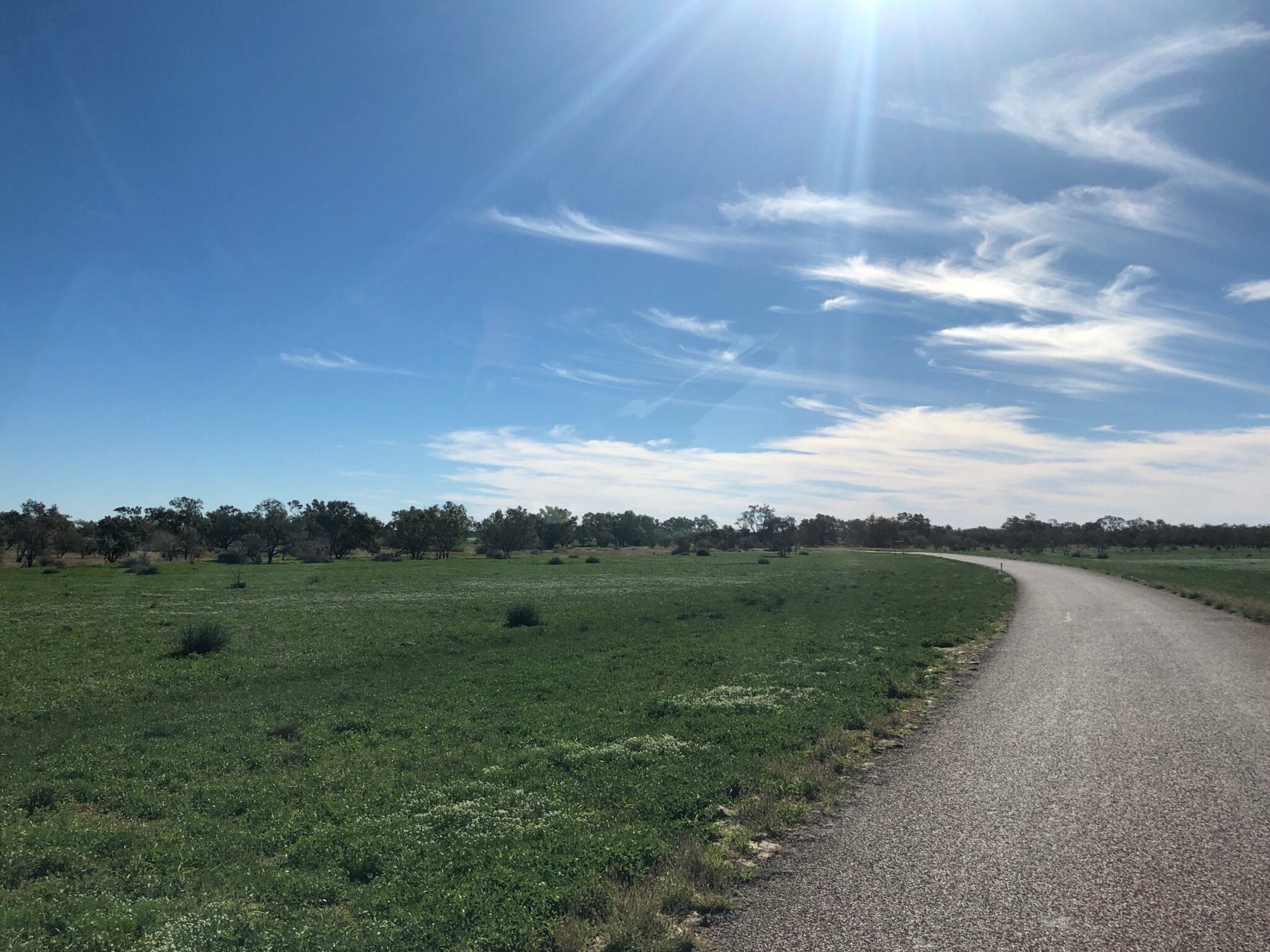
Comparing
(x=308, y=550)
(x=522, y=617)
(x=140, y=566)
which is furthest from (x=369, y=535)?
(x=522, y=617)

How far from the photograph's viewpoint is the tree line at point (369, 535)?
9969cm

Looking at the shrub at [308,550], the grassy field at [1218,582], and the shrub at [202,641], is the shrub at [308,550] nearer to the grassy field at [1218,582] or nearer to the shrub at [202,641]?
the shrub at [202,641]

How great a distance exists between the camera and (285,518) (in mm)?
115312

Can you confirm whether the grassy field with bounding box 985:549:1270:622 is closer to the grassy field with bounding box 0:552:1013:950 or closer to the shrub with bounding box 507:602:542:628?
the grassy field with bounding box 0:552:1013:950

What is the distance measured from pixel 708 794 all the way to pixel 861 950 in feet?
12.2

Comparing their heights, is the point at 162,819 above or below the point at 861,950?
below

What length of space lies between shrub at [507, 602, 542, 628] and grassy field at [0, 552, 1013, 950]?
769 millimetres

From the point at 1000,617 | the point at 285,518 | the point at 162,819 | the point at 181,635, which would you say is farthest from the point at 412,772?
the point at 285,518

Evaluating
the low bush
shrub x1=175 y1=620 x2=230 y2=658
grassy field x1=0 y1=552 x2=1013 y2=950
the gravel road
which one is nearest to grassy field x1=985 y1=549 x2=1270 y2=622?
grassy field x1=0 y1=552 x2=1013 y2=950

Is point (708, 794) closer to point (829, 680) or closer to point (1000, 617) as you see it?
point (829, 680)

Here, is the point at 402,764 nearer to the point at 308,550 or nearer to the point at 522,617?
the point at 522,617

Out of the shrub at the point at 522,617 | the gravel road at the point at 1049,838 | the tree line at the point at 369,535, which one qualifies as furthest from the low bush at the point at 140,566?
the gravel road at the point at 1049,838

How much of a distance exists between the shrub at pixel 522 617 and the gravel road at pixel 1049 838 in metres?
18.4

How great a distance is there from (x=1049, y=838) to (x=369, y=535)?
14020 centimetres
